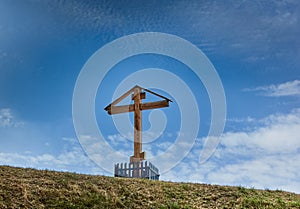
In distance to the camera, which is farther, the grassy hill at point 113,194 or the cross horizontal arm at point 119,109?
the cross horizontal arm at point 119,109

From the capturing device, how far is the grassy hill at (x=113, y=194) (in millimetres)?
11406

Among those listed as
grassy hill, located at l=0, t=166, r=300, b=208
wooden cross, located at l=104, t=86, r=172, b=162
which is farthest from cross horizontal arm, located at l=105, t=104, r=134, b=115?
grassy hill, located at l=0, t=166, r=300, b=208

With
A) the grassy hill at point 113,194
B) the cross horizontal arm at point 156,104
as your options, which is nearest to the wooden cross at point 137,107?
the cross horizontal arm at point 156,104

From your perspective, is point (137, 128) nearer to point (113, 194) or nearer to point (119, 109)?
point (119, 109)

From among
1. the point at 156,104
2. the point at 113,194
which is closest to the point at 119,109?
the point at 156,104

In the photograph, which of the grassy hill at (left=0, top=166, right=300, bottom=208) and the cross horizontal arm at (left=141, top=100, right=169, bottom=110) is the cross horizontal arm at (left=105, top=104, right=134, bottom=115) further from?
the grassy hill at (left=0, top=166, right=300, bottom=208)

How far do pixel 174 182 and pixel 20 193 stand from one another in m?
5.71

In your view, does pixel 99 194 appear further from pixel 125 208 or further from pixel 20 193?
pixel 20 193

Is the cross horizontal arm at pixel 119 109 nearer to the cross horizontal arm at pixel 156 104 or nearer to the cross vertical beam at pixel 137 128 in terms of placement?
the cross vertical beam at pixel 137 128

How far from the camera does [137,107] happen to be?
20094 millimetres

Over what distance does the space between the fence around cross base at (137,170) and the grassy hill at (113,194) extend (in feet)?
10.3

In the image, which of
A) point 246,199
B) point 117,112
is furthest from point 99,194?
point 117,112

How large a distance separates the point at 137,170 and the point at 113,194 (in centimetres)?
554

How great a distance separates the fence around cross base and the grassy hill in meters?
3.14
